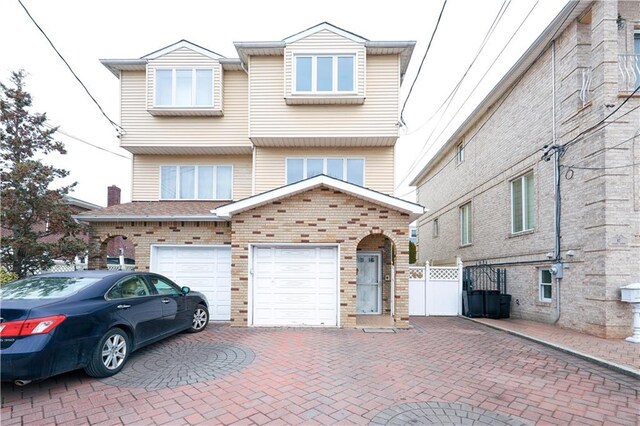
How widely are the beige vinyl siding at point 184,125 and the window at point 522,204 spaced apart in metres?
9.20

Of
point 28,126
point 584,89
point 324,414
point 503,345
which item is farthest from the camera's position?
point 28,126

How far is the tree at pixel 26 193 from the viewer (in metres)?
8.50

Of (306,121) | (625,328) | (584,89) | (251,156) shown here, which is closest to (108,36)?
(251,156)

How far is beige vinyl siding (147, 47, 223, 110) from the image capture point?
35.5 ft

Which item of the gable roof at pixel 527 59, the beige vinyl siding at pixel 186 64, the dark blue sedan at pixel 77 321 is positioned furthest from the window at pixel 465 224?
the dark blue sedan at pixel 77 321

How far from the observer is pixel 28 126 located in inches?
356

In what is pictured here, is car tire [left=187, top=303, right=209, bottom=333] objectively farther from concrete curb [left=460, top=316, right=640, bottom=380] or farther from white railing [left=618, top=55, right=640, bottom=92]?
white railing [left=618, top=55, right=640, bottom=92]

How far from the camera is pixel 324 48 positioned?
33.6ft

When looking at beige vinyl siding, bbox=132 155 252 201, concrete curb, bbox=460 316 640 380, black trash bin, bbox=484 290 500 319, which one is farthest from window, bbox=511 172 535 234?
beige vinyl siding, bbox=132 155 252 201

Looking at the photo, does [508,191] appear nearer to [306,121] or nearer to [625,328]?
[625,328]

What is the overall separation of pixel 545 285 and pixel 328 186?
268 inches

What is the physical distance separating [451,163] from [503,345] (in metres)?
11.5

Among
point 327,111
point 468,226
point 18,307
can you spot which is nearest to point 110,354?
point 18,307

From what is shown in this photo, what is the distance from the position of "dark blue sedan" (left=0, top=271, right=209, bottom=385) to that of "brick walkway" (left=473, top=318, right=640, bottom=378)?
312 inches
